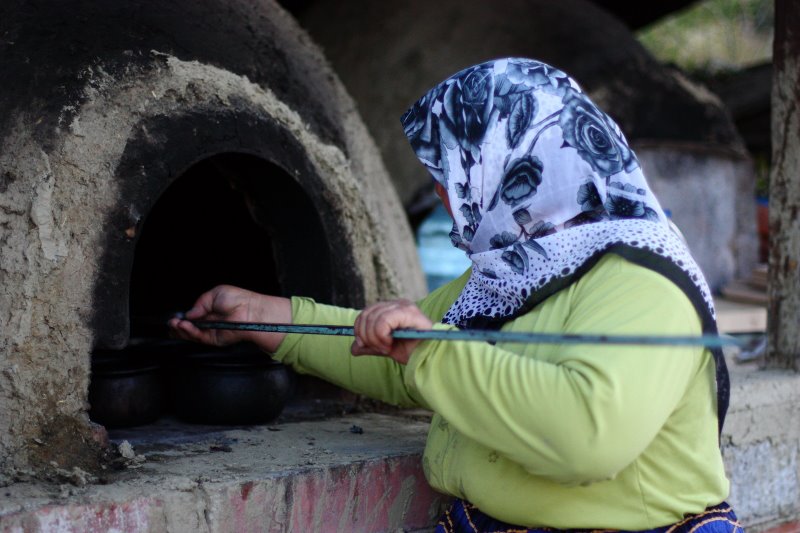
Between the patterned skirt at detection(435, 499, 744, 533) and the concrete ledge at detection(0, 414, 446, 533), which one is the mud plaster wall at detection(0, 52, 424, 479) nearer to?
the concrete ledge at detection(0, 414, 446, 533)

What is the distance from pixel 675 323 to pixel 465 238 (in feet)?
1.85

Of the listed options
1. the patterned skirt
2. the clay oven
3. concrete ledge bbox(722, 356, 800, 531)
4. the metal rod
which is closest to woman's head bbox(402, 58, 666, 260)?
the metal rod

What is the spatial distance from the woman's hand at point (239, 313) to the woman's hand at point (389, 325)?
26.0 inches

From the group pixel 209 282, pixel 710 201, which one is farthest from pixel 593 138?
pixel 710 201

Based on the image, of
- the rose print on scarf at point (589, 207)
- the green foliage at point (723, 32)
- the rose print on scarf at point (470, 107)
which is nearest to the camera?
the rose print on scarf at point (589, 207)

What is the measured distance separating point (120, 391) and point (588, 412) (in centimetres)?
144

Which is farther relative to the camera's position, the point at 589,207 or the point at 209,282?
the point at 209,282

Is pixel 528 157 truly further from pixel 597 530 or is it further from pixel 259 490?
pixel 259 490

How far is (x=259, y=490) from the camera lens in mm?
2047

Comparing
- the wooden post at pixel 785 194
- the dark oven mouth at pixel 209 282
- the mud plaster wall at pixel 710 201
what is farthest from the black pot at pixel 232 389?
the mud plaster wall at pixel 710 201

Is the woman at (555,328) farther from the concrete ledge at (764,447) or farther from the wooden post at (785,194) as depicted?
the wooden post at (785,194)

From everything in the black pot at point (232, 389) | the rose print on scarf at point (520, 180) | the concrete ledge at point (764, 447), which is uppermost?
the rose print on scarf at point (520, 180)

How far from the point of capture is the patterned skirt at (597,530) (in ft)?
6.05

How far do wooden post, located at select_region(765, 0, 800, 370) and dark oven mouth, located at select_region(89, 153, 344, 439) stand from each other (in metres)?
1.64
